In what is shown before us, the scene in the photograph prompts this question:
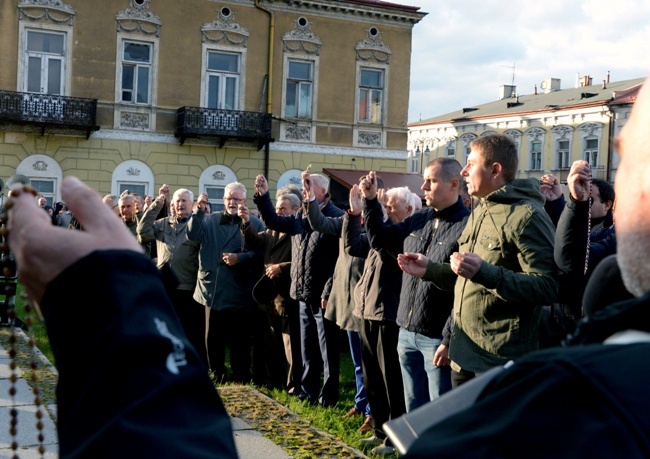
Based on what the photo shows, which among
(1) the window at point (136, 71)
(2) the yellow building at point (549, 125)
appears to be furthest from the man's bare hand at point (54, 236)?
(2) the yellow building at point (549, 125)

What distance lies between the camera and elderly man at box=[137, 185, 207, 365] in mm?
9359

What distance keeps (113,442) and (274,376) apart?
790 cm

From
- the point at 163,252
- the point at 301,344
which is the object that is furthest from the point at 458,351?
the point at 163,252

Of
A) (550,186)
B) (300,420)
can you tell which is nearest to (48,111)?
(300,420)

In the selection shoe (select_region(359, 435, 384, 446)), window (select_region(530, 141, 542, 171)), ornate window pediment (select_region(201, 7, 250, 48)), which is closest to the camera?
shoe (select_region(359, 435, 384, 446))

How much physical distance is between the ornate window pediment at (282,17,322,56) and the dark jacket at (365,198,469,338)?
21.4m

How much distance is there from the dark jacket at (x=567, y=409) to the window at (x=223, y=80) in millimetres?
25578

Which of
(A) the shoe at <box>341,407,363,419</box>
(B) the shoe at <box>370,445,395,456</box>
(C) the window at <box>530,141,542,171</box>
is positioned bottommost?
(A) the shoe at <box>341,407,363,419</box>

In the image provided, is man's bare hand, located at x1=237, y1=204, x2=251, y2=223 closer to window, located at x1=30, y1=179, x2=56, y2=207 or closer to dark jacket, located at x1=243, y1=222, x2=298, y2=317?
dark jacket, located at x1=243, y1=222, x2=298, y2=317

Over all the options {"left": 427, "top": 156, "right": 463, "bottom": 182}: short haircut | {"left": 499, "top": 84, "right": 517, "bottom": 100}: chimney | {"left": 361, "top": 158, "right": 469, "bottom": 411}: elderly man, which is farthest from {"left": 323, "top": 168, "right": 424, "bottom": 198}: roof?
{"left": 499, "top": 84, "right": 517, "bottom": 100}: chimney

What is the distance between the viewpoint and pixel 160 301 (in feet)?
3.37

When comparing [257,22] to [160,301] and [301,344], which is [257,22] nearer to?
[301,344]

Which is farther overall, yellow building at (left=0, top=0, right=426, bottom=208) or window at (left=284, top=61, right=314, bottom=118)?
window at (left=284, top=61, right=314, bottom=118)

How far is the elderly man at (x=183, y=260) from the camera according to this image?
30.7ft
